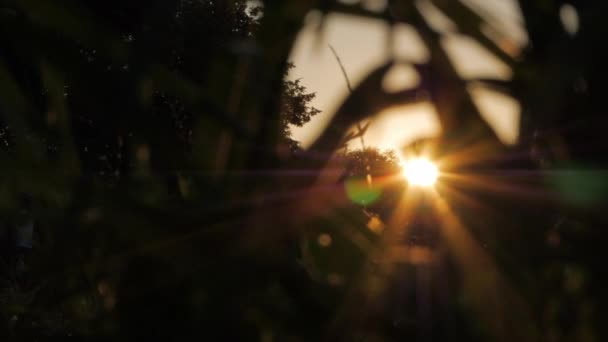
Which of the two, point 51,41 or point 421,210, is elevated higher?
point 51,41

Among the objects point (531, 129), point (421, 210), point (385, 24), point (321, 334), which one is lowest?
point (321, 334)

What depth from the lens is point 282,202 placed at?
33.6 inches

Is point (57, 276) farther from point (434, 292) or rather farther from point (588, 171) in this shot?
point (588, 171)

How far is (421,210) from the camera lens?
39.0 inches

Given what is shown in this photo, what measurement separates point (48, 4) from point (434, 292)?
23.5 inches

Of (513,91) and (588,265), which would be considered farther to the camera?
(513,91)

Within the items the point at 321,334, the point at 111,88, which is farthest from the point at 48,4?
the point at 321,334

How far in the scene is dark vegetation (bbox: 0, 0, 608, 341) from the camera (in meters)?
0.75

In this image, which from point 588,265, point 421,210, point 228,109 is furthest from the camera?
point 421,210

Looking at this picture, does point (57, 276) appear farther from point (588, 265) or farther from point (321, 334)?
point (588, 265)

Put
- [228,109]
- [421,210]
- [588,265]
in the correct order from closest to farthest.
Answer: [588,265] < [228,109] < [421,210]

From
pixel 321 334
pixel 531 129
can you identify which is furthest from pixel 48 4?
pixel 531 129

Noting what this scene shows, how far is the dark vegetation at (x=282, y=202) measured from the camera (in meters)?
0.75

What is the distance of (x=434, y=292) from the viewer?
32.4 inches
